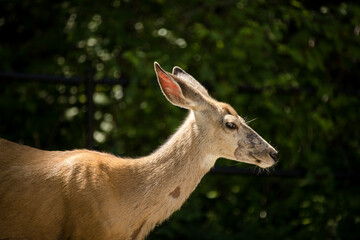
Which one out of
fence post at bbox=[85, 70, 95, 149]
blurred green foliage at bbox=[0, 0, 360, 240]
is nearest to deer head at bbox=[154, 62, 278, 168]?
fence post at bbox=[85, 70, 95, 149]

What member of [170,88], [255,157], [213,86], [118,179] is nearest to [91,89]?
[213,86]

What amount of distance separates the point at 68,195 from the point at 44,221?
23 cm

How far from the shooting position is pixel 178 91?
4.45m

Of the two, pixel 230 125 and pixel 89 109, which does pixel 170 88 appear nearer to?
pixel 230 125

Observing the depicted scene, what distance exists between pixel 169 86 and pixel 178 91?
76 millimetres

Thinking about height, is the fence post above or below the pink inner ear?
below

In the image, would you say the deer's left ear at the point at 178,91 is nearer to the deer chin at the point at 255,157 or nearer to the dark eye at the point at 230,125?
the dark eye at the point at 230,125

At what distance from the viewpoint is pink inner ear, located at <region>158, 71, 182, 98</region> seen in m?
4.39

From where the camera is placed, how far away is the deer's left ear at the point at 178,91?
4.37 meters

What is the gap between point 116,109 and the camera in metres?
6.89

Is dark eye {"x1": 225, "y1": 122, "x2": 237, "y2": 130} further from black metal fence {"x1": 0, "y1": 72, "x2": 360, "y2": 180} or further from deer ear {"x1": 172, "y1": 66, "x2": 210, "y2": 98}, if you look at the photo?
black metal fence {"x1": 0, "y1": 72, "x2": 360, "y2": 180}

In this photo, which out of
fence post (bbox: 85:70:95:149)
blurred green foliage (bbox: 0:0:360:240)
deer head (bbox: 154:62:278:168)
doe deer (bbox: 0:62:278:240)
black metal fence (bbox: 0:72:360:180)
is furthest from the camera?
Answer: blurred green foliage (bbox: 0:0:360:240)

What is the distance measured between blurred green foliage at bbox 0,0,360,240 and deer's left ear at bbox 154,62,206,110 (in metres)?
1.82

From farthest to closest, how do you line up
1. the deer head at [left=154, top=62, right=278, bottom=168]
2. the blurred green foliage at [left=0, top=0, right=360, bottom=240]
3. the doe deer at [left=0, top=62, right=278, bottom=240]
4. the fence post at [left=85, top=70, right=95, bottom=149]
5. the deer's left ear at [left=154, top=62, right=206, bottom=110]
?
the blurred green foliage at [left=0, top=0, right=360, bottom=240]
the fence post at [left=85, top=70, right=95, bottom=149]
the deer head at [left=154, top=62, right=278, bottom=168]
the deer's left ear at [left=154, top=62, right=206, bottom=110]
the doe deer at [left=0, top=62, right=278, bottom=240]
